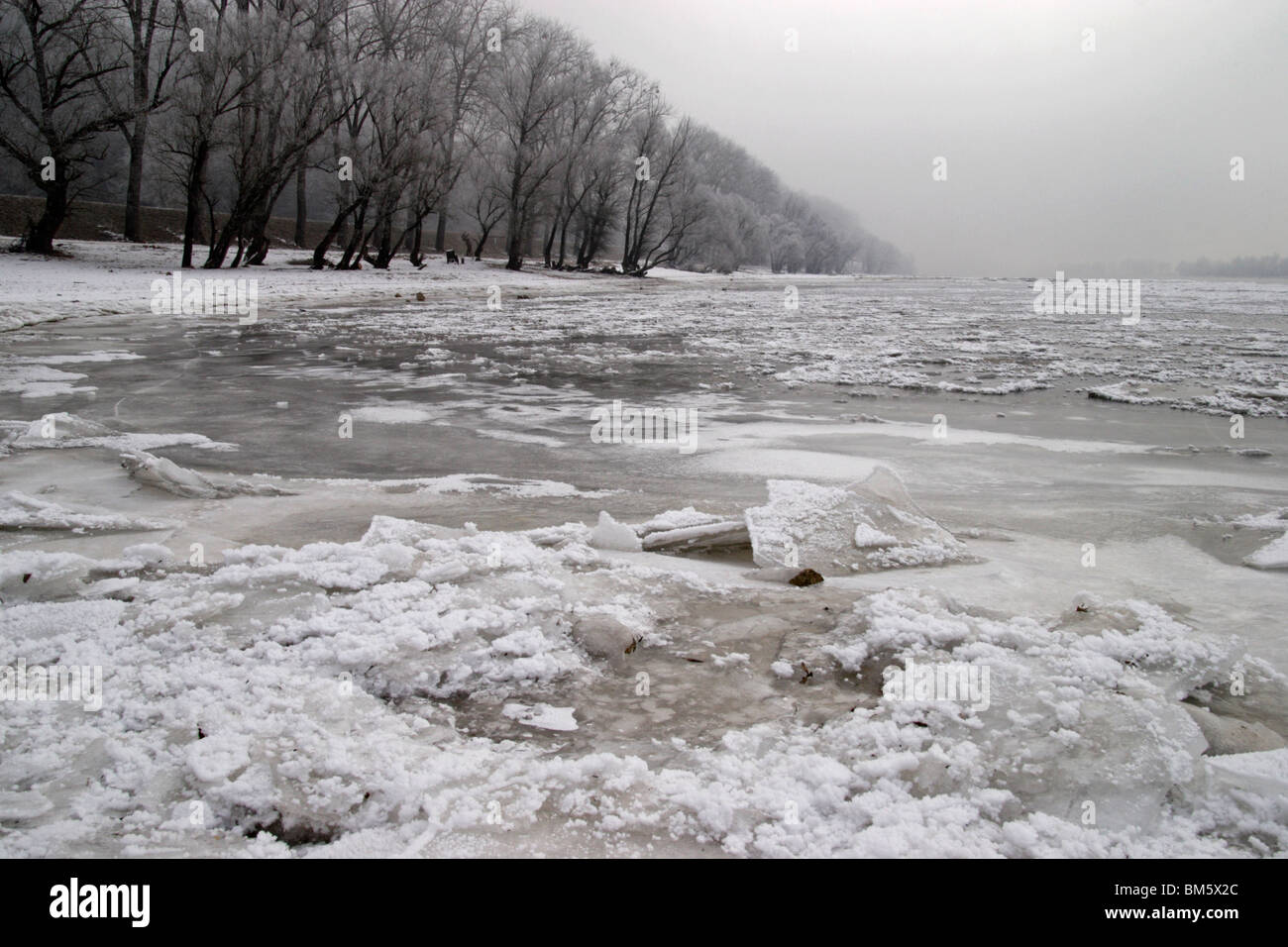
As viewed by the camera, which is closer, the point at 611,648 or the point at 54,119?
the point at 611,648

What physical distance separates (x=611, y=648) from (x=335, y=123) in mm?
30366

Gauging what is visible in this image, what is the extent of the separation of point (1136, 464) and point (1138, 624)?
3.62 metres

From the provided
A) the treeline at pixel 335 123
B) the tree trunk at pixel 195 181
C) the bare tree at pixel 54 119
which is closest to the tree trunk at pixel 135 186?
the treeline at pixel 335 123

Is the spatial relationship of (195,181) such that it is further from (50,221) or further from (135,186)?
(135,186)

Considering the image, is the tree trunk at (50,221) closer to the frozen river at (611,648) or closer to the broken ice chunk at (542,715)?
the frozen river at (611,648)

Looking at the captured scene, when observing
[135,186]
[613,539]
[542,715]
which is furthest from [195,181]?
[542,715]

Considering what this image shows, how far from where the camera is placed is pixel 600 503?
4.71 metres

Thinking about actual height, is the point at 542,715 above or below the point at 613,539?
below

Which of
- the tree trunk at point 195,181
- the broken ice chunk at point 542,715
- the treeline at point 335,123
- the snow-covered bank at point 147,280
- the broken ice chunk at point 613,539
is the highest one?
the treeline at point 335,123

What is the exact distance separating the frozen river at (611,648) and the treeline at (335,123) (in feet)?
74.4

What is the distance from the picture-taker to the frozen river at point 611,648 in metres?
1.89

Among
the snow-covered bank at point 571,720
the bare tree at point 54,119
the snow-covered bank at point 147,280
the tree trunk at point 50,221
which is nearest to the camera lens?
the snow-covered bank at point 571,720

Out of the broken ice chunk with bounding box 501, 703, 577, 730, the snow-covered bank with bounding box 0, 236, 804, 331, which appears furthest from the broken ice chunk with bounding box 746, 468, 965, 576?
the snow-covered bank with bounding box 0, 236, 804, 331

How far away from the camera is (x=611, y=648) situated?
2746 mm
